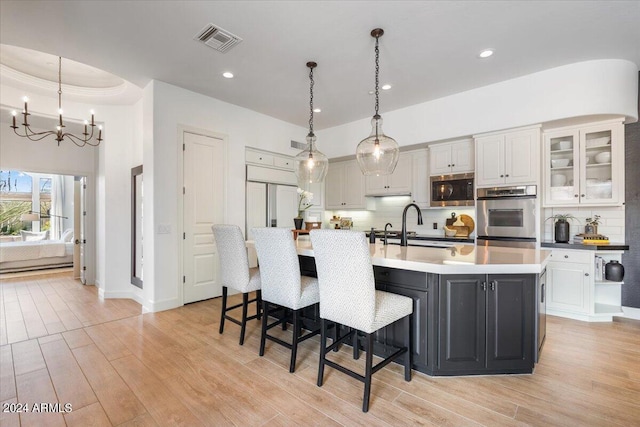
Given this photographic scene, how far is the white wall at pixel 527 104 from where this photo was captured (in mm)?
3203

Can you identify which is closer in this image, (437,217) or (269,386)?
(269,386)

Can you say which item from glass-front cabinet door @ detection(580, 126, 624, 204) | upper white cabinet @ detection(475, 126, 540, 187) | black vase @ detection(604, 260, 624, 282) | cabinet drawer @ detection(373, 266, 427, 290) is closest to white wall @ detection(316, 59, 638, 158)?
upper white cabinet @ detection(475, 126, 540, 187)

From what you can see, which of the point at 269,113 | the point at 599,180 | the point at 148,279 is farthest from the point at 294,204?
the point at 599,180

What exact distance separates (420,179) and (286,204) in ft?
7.96

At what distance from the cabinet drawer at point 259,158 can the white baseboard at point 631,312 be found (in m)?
5.34

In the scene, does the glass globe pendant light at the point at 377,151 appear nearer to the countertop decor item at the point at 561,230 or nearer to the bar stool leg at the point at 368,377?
the bar stool leg at the point at 368,377

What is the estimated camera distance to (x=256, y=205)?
4.86 metres

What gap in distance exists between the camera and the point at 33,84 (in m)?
3.82

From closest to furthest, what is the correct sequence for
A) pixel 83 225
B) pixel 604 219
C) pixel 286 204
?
1. pixel 604 219
2. pixel 83 225
3. pixel 286 204

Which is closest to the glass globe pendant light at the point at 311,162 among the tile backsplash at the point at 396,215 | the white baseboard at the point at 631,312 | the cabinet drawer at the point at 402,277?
the cabinet drawer at the point at 402,277

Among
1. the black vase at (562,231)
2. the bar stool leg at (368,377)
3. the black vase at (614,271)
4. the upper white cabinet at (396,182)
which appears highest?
the upper white cabinet at (396,182)

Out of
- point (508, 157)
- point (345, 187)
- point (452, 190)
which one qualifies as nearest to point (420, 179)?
point (452, 190)

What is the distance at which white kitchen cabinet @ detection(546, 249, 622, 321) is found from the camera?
10.8 ft

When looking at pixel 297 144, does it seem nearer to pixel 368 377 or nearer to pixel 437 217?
pixel 437 217
